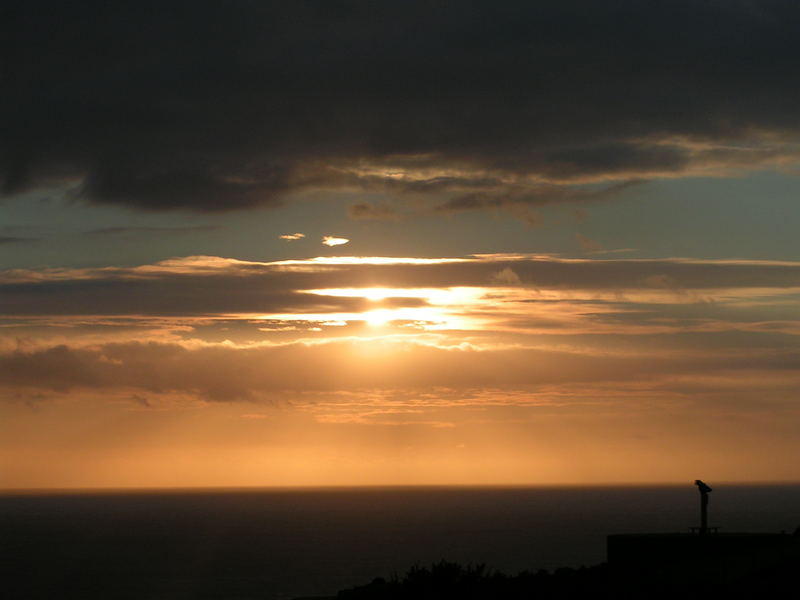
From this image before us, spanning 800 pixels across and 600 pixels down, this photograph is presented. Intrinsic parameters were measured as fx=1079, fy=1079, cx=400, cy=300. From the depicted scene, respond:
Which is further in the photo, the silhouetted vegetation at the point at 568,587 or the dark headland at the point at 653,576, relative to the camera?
the dark headland at the point at 653,576

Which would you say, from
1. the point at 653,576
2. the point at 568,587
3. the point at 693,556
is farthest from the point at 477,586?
the point at 693,556

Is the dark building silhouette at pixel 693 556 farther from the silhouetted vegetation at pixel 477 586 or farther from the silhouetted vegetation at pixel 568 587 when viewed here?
the silhouetted vegetation at pixel 477 586

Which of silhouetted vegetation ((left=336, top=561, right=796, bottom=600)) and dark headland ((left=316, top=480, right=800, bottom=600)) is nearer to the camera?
silhouetted vegetation ((left=336, top=561, right=796, bottom=600))

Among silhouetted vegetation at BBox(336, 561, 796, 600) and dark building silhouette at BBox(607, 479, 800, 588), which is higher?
dark building silhouette at BBox(607, 479, 800, 588)

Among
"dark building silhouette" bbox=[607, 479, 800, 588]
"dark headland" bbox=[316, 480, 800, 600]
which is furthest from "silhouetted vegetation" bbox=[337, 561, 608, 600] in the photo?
"dark building silhouette" bbox=[607, 479, 800, 588]

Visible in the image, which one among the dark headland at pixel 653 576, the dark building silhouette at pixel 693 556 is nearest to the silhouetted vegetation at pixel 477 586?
the dark headland at pixel 653 576

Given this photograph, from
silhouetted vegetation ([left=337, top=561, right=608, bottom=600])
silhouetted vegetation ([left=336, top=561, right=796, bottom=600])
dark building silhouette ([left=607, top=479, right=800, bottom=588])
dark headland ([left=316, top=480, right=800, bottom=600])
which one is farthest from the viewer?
dark building silhouette ([left=607, top=479, right=800, bottom=588])

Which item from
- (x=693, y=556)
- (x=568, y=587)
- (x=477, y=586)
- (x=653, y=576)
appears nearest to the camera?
(x=568, y=587)

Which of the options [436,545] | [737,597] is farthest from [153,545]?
[737,597]

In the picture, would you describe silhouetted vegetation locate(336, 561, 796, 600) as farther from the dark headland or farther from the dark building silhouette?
the dark building silhouette

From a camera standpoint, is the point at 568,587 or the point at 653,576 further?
the point at 653,576

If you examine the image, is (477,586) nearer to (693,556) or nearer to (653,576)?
(653,576)

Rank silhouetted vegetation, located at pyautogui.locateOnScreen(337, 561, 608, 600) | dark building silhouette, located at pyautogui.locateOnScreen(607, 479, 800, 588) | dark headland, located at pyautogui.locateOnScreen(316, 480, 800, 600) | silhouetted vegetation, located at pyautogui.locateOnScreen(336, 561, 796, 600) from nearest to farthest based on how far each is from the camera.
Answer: silhouetted vegetation, located at pyautogui.locateOnScreen(336, 561, 796, 600) < dark headland, located at pyautogui.locateOnScreen(316, 480, 800, 600) < silhouetted vegetation, located at pyautogui.locateOnScreen(337, 561, 608, 600) < dark building silhouette, located at pyautogui.locateOnScreen(607, 479, 800, 588)

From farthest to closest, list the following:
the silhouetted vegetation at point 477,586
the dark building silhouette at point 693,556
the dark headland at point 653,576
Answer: the dark building silhouette at point 693,556 → the silhouetted vegetation at point 477,586 → the dark headland at point 653,576
